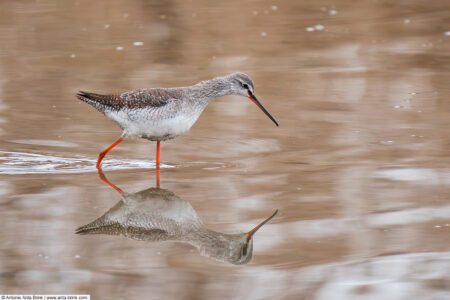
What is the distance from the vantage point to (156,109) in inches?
314

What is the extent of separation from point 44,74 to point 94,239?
21.1 ft

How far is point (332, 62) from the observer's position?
12.4 metres

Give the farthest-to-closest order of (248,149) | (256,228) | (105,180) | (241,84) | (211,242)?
(248,149) → (241,84) → (105,180) → (256,228) → (211,242)

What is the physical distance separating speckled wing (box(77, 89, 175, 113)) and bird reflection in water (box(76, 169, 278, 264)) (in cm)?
109

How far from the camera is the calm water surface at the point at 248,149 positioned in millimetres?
5609

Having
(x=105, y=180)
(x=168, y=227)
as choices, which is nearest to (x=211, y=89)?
(x=105, y=180)

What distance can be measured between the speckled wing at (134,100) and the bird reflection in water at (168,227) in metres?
1.09

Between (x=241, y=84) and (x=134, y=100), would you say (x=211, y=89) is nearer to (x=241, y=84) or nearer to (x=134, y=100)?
(x=241, y=84)

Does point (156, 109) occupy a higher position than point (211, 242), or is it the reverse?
point (156, 109)

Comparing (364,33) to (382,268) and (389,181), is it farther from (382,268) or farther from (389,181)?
(382,268)

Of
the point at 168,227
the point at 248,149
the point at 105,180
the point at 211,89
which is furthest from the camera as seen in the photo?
the point at 248,149

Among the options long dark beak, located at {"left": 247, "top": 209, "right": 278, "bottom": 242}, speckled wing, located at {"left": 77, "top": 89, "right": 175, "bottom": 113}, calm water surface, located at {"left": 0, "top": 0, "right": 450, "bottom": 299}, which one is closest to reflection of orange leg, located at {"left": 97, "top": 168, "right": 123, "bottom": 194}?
calm water surface, located at {"left": 0, "top": 0, "right": 450, "bottom": 299}

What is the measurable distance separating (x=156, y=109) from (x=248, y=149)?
136cm

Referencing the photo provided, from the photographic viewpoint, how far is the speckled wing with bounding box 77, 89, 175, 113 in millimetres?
8000
